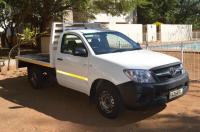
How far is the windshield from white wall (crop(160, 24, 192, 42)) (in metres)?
28.7

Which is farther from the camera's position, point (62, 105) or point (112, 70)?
point (62, 105)

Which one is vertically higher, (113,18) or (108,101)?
(113,18)

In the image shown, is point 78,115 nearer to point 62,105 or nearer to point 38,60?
point 62,105

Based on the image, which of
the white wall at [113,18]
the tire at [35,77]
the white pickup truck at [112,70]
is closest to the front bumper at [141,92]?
the white pickup truck at [112,70]

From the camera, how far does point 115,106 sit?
7.04m

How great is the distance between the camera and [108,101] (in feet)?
23.7

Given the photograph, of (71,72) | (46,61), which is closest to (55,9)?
(46,61)

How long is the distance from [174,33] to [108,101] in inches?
1309

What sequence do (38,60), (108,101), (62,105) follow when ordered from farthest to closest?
(38,60) → (62,105) → (108,101)

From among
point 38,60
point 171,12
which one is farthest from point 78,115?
point 171,12

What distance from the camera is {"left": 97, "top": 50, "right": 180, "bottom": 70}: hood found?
696cm

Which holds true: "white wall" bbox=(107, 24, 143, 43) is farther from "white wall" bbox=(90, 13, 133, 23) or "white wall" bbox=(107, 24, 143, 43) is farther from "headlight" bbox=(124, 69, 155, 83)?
"headlight" bbox=(124, 69, 155, 83)

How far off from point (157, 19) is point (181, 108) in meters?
38.2

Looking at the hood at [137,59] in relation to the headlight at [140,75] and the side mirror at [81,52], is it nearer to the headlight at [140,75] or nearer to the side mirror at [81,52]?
the headlight at [140,75]
